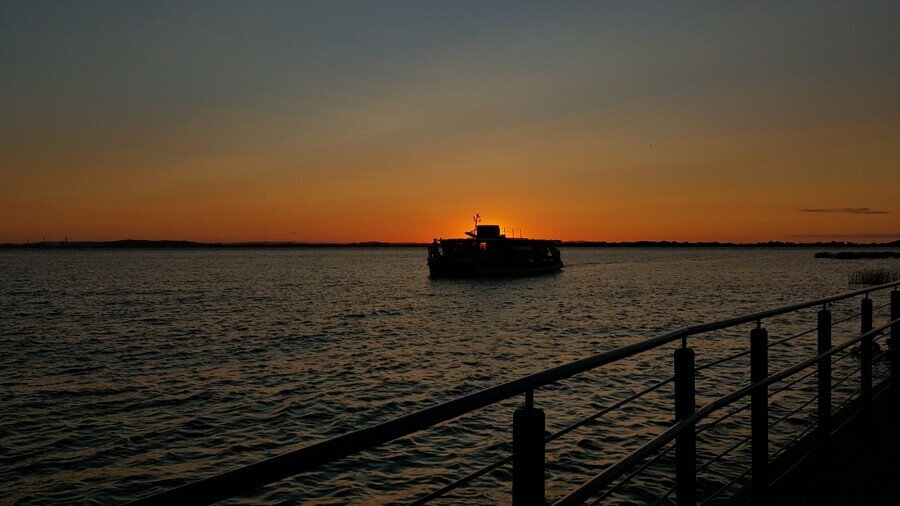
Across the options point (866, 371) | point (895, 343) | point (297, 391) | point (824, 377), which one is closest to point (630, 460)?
point (824, 377)

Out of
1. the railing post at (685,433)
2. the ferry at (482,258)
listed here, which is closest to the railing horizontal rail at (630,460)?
the railing post at (685,433)

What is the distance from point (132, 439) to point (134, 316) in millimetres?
27051

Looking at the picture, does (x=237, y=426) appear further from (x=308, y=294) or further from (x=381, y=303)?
(x=308, y=294)

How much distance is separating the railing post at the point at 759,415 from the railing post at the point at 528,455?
2.81 m

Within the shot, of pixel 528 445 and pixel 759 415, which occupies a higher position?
pixel 528 445

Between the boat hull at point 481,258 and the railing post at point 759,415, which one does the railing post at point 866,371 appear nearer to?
the railing post at point 759,415

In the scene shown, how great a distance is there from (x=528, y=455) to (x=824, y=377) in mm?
Result: 4615

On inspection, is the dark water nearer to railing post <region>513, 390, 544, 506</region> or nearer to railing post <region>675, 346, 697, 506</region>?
railing post <region>675, 346, 697, 506</region>

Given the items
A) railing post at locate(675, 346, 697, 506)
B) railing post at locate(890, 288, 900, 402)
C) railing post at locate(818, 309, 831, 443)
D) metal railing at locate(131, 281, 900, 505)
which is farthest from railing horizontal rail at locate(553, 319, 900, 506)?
railing post at locate(890, 288, 900, 402)

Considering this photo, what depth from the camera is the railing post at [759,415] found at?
177 inches

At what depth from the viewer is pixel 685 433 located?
150 inches

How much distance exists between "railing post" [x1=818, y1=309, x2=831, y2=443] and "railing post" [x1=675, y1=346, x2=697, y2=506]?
7.27ft

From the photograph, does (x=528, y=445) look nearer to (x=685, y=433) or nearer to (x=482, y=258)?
(x=685, y=433)

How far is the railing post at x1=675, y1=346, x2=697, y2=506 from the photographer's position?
3646 mm
